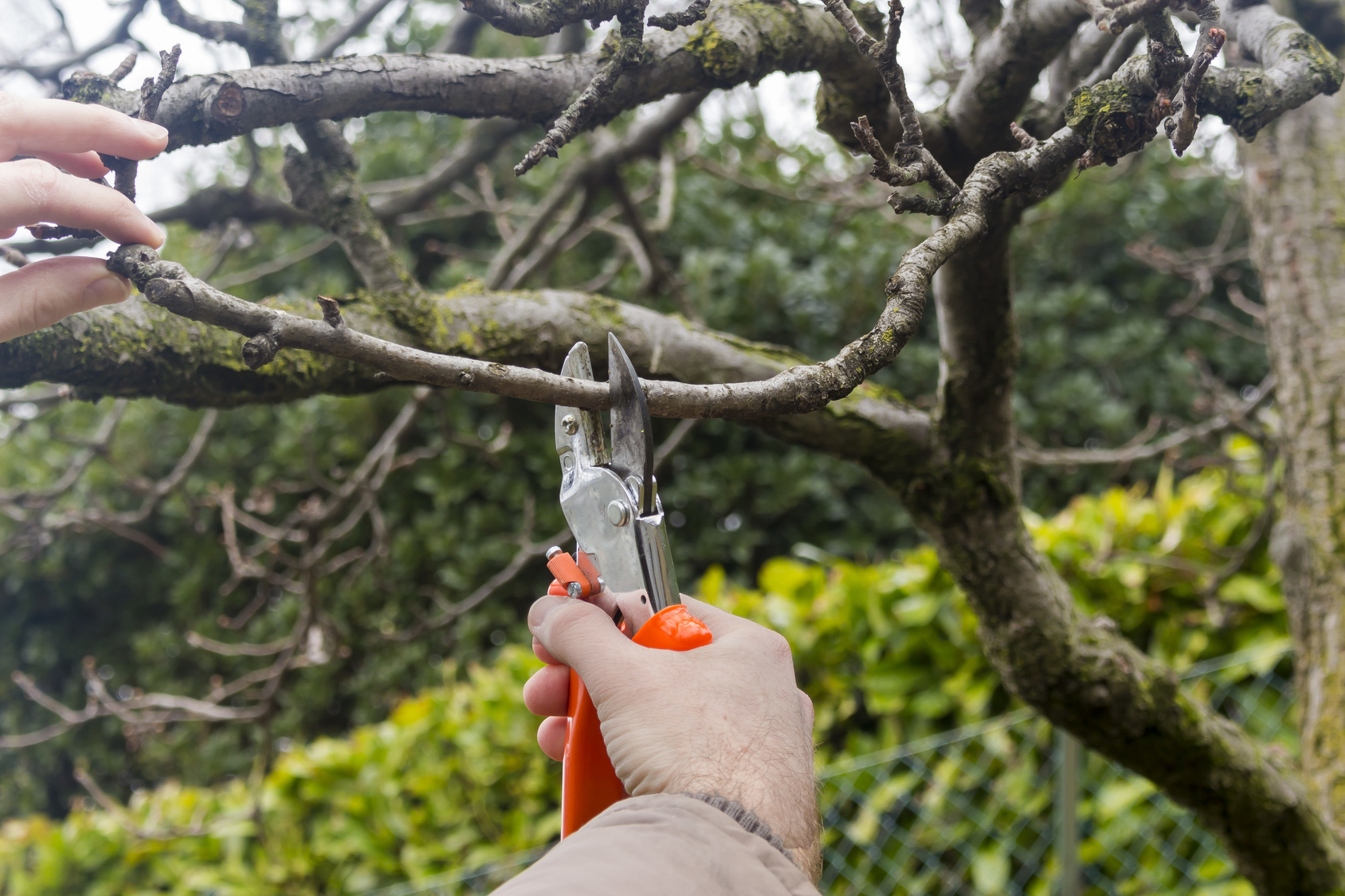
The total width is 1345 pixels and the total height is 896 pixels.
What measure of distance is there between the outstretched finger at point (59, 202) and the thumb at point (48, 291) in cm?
7

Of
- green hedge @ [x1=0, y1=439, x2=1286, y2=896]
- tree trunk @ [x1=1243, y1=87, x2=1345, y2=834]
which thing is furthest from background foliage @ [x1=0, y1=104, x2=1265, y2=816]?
tree trunk @ [x1=1243, y1=87, x2=1345, y2=834]

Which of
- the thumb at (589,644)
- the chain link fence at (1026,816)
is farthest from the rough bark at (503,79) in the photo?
the chain link fence at (1026,816)

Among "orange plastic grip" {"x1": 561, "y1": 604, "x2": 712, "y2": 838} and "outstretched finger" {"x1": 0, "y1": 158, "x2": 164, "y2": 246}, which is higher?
"outstretched finger" {"x1": 0, "y1": 158, "x2": 164, "y2": 246}

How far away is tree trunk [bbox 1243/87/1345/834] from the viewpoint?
76.1 inches

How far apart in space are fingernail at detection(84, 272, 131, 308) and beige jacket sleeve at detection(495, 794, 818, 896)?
2.55 ft

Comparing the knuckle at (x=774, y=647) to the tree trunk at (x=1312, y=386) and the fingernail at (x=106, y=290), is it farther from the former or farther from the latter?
the tree trunk at (x=1312, y=386)

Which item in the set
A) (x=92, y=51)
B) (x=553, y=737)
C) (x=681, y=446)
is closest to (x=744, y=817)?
(x=553, y=737)

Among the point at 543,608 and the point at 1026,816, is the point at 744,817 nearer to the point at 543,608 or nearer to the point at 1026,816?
the point at 543,608

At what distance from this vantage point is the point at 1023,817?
9.33 feet

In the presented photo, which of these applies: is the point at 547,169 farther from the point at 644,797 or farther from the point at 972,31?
the point at 644,797

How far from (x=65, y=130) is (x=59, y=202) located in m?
0.09

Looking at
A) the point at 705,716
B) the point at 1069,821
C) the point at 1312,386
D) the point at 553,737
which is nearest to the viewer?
the point at 705,716

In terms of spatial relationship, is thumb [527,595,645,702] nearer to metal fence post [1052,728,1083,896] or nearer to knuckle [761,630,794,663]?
knuckle [761,630,794,663]

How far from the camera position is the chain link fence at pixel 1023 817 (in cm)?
267
